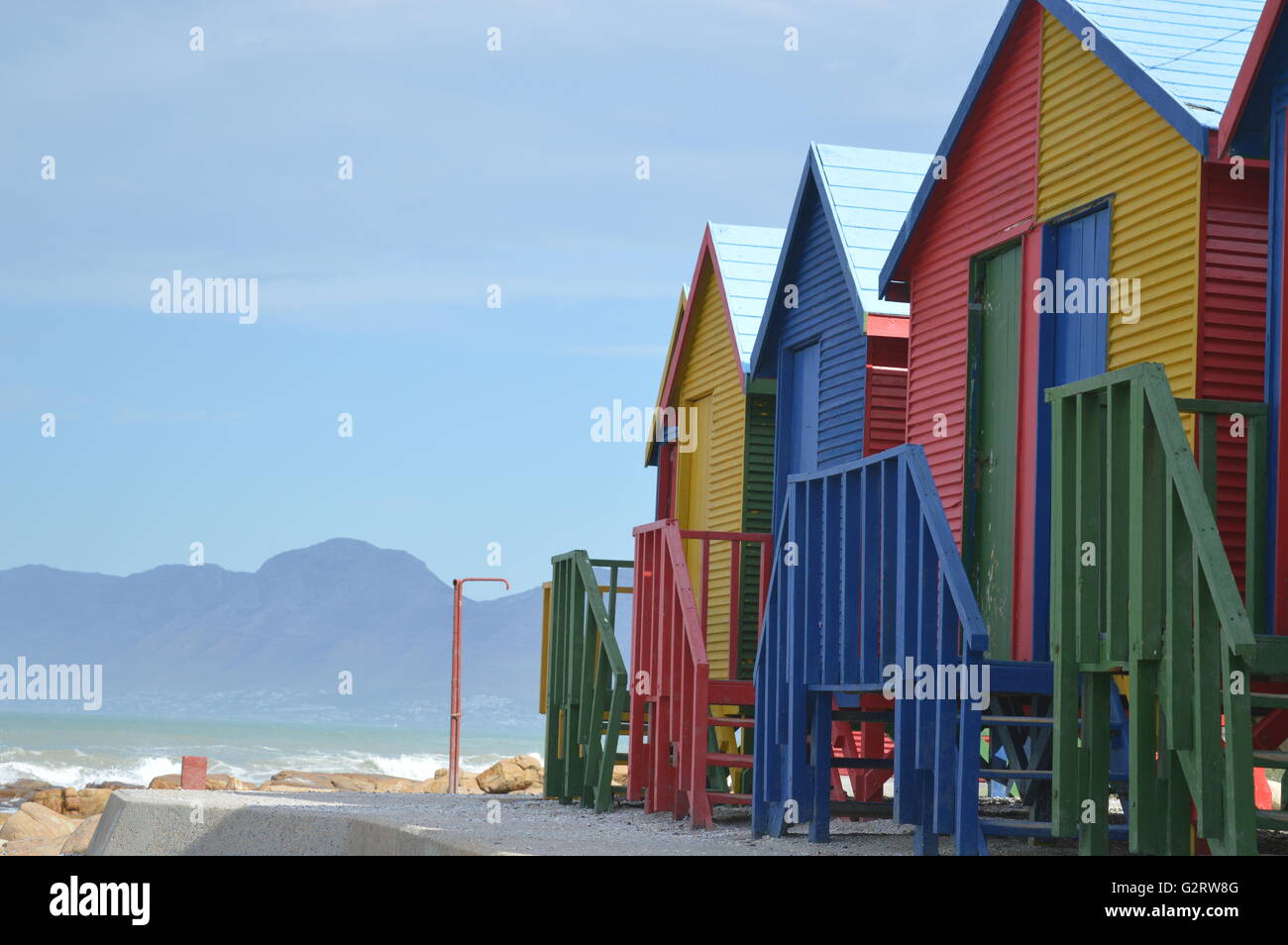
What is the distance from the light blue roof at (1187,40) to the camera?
991 centimetres

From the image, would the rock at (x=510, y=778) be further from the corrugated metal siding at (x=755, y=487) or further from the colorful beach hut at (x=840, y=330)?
the colorful beach hut at (x=840, y=330)

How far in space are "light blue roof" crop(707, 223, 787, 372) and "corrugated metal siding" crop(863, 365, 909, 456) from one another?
9.74ft

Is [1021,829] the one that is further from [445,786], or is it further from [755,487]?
[445,786]

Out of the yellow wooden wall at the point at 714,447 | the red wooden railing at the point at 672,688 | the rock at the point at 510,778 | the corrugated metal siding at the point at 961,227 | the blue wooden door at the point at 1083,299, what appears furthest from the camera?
the rock at the point at 510,778

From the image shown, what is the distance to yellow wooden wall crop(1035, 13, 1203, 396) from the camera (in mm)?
9812

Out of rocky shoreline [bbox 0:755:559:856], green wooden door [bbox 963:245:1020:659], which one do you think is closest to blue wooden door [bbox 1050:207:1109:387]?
green wooden door [bbox 963:245:1020:659]

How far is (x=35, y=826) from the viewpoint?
22.3 meters

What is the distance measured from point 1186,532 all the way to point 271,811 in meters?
7.07

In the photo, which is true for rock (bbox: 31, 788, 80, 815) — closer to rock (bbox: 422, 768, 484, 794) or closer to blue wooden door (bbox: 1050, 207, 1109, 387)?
rock (bbox: 422, 768, 484, 794)

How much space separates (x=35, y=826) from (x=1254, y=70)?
1835 cm

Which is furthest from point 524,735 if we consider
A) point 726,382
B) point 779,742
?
point 779,742

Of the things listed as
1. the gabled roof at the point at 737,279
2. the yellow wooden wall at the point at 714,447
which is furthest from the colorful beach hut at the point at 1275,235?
the yellow wooden wall at the point at 714,447

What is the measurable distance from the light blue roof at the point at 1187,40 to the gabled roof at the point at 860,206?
12.5 feet
